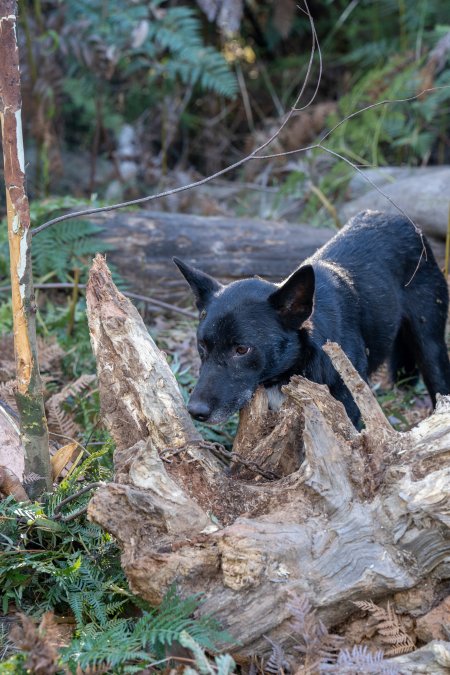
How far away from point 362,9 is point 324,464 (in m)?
9.45

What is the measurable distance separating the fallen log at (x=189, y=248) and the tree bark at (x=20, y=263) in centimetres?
329

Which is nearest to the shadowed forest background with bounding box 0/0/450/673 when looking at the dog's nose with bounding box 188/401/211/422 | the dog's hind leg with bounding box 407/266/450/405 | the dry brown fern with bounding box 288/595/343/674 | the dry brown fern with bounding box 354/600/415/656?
the dry brown fern with bounding box 288/595/343/674

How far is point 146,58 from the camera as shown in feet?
32.4

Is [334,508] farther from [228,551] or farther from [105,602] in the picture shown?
[105,602]

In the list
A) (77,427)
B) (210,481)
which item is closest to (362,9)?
(77,427)

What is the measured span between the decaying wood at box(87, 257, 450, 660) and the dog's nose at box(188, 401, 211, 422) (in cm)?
53

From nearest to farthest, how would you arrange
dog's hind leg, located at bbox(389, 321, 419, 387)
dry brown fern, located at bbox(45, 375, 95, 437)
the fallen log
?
dry brown fern, located at bbox(45, 375, 95, 437) < dog's hind leg, located at bbox(389, 321, 419, 387) < the fallen log

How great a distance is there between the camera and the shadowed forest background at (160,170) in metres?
3.06

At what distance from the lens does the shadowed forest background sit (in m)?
3.06

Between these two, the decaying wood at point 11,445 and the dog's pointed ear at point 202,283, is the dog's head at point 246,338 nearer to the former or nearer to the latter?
the dog's pointed ear at point 202,283

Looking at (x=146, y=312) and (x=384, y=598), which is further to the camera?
(x=146, y=312)

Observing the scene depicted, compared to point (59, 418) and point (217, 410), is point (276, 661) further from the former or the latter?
point (59, 418)

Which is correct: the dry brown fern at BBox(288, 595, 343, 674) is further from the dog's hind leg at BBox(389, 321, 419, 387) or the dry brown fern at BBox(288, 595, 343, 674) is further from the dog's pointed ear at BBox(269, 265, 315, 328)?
the dog's hind leg at BBox(389, 321, 419, 387)

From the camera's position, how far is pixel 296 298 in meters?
3.94
